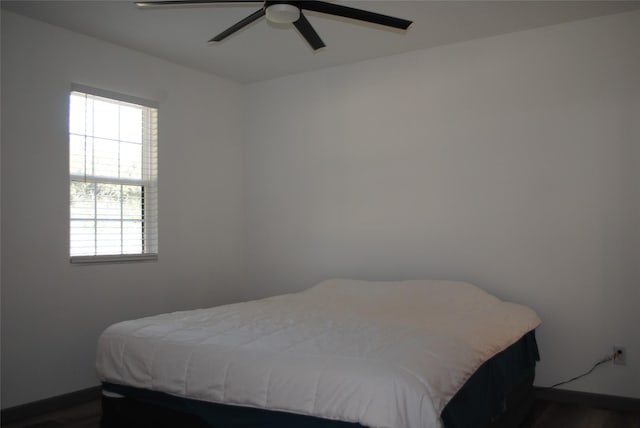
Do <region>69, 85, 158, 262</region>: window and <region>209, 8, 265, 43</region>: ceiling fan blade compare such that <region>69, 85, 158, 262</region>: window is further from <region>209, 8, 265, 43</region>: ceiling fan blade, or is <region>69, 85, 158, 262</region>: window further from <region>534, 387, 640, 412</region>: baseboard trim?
<region>534, 387, 640, 412</region>: baseboard trim

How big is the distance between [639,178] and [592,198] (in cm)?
29

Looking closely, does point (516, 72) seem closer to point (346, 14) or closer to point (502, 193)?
point (502, 193)

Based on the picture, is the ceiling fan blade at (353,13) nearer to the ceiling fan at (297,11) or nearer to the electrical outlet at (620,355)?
the ceiling fan at (297,11)

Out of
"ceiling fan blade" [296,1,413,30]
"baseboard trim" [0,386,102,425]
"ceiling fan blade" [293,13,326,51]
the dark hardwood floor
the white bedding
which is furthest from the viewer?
"baseboard trim" [0,386,102,425]

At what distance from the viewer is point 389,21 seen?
2.55 m

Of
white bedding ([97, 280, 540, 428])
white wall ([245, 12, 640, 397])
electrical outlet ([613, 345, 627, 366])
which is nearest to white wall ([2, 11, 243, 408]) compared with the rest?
white wall ([245, 12, 640, 397])

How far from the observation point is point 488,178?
12.6 feet

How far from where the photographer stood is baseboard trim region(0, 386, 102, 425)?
324 cm

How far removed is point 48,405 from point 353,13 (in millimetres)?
3052

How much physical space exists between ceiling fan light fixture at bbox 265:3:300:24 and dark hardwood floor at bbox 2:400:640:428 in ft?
8.27

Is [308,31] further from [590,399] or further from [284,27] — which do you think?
[590,399]

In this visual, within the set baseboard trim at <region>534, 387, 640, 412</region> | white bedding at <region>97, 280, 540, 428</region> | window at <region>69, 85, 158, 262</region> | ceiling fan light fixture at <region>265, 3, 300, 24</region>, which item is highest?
ceiling fan light fixture at <region>265, 3, 300, 24</region>

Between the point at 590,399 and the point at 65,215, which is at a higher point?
the point at 65,215

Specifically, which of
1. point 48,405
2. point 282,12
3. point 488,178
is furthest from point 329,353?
point 48,405
